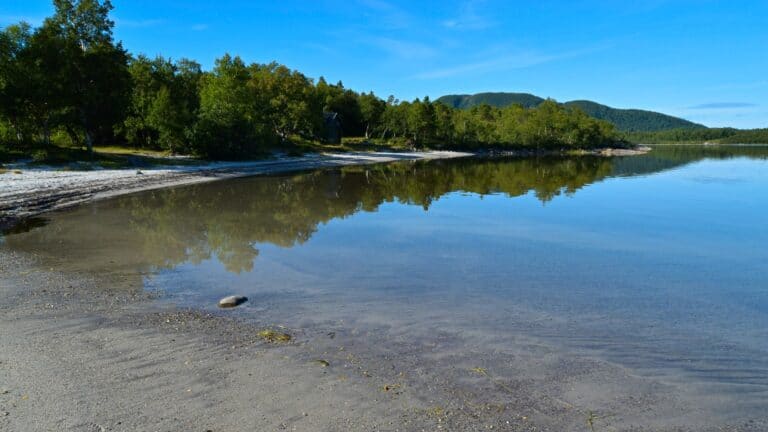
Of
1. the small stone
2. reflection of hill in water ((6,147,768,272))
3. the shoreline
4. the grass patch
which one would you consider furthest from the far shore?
the grass patch

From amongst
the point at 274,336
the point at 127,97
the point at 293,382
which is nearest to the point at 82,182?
the point at 127,97

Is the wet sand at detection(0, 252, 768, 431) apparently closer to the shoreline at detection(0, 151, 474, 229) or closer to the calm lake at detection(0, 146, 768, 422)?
the calm lake at detection(0, 146, 768, 422)

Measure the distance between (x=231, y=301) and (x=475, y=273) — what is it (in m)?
5.59

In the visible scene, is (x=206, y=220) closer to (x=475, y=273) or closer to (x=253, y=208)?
(x=253, y=208)

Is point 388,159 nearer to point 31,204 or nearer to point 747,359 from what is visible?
point 31,204

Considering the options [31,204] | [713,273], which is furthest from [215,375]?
[31,204]

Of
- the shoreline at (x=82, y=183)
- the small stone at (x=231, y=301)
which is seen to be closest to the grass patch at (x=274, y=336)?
the small stone at (x=231, y=301)

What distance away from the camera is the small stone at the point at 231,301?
8570mm

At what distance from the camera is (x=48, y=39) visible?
35.5 metres

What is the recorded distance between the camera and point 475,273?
37.0 feet

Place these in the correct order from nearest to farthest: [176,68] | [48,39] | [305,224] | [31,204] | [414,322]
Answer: [414,322]
[305,224]
[31,204]
[48,39]
[176,68]

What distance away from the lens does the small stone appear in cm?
857

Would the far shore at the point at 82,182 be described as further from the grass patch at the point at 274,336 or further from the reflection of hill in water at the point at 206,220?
the grass patch at the point at 274,336

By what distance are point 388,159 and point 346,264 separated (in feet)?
191
